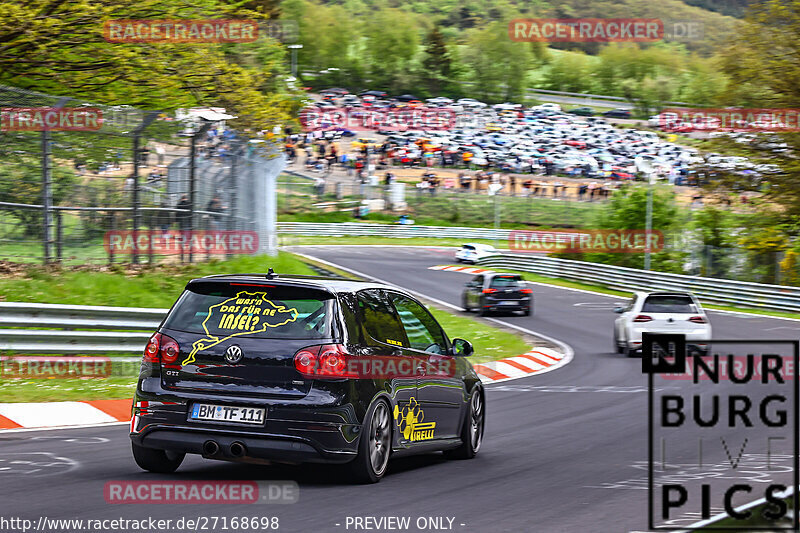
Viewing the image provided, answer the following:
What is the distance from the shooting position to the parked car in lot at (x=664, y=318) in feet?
71.8

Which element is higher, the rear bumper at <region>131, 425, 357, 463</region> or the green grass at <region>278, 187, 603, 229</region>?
the green grass at <region>278, 187, 603, 229</region>

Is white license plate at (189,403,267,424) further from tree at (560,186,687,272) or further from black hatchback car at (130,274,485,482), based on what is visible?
tree at (560,186,687,272)

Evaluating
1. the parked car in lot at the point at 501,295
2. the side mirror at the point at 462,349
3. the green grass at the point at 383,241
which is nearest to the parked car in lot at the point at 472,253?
the green grass at the point at 383,241

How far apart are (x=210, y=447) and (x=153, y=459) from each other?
0.70m

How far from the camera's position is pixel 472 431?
9.77 metres

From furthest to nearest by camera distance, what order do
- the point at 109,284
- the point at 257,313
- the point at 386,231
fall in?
the point at 386,231
the point at 109,284
the point at 257,313

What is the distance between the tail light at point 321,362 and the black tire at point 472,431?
2501mm

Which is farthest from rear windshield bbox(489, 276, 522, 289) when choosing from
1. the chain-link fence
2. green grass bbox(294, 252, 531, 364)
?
the chain-link fence

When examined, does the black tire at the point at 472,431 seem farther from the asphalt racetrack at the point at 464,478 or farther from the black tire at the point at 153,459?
the black tire at the point at 153,459

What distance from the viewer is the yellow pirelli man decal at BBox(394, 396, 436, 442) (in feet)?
27.2

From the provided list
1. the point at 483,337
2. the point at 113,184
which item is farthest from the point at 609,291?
the point at 113,184

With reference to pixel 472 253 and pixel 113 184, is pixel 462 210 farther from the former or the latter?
pixel 113 184

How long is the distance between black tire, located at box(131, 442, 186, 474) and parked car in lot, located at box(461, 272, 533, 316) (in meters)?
25.0

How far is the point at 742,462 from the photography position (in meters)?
9.41
